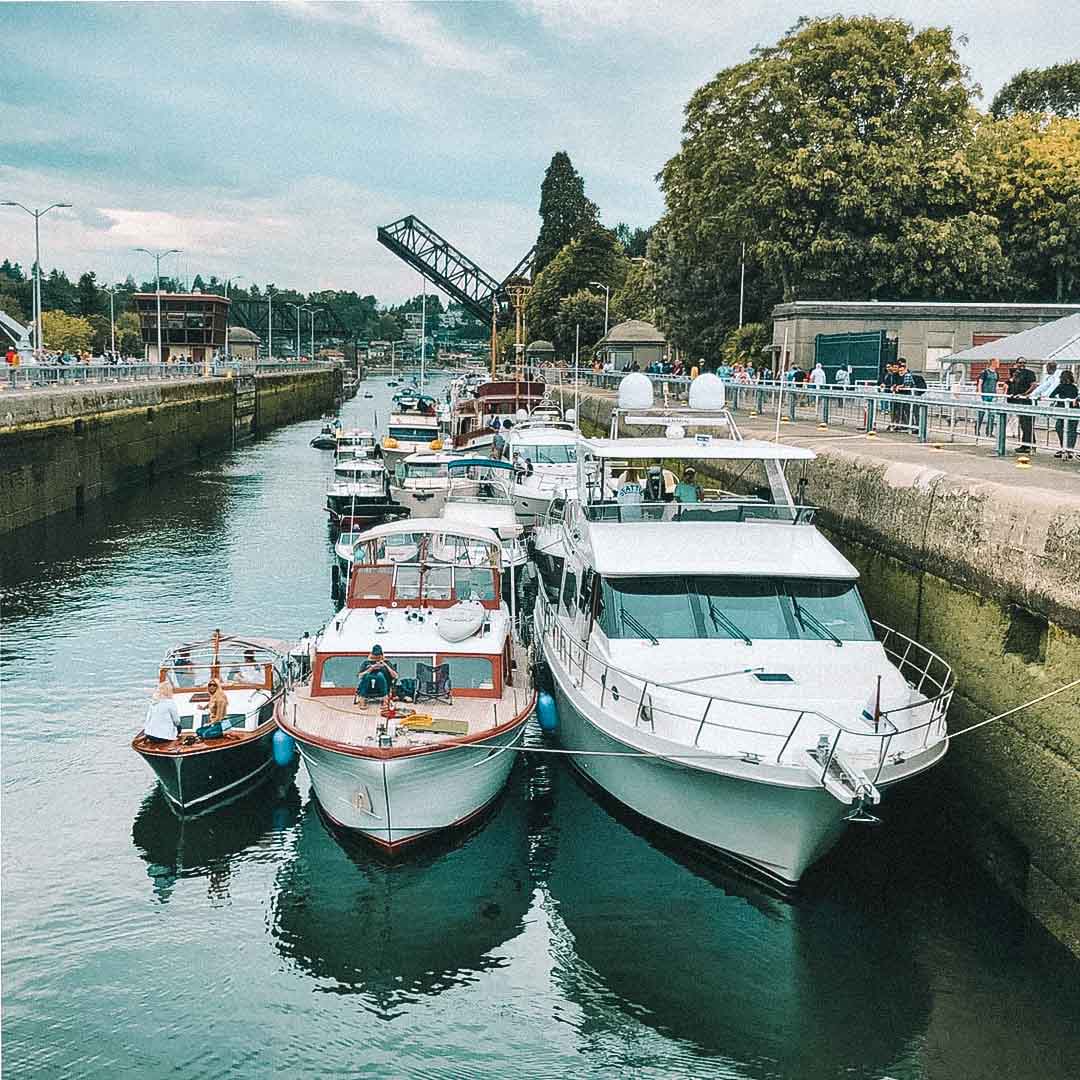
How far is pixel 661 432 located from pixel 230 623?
15892mm

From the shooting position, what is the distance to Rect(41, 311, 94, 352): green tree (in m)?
116

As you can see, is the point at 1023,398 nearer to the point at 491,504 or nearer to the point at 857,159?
the point at 491,504

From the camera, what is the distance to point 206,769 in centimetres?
1495

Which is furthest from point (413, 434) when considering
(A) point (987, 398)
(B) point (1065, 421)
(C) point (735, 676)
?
(C) point (735, 676)

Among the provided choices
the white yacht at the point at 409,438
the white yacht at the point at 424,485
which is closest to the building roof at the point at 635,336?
the white yacht at the point at 409,438

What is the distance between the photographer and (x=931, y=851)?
14125 mm

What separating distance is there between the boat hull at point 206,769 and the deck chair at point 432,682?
2.35 metres

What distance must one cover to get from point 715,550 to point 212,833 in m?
7.44

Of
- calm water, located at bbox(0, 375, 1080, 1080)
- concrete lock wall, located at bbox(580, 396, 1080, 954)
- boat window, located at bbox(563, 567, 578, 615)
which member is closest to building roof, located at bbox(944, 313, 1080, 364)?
concrete lock wall, located at bbox(580, 396, 1080, 954)

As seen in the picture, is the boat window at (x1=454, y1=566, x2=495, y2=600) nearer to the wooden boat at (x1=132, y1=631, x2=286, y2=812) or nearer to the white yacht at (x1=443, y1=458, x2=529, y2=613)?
the white yacht at (x1=443, y1=458, x2=529, y2=613)

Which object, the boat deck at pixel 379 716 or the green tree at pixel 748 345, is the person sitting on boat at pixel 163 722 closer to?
the boat deck at pixel 379 716

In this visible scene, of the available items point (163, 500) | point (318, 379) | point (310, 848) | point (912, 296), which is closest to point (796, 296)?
point (912, 296)

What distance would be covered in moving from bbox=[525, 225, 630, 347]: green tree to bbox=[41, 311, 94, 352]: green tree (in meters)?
51.2

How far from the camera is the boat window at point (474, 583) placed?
18.2 metres
